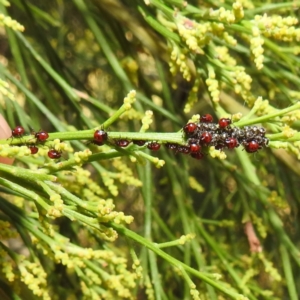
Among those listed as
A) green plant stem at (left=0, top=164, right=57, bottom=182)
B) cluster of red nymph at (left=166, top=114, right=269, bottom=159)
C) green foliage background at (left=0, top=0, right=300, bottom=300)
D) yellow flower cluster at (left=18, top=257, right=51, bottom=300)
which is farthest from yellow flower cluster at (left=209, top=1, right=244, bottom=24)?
yellow flower cluster at (left=18, top=257, right=51, bottom=300)

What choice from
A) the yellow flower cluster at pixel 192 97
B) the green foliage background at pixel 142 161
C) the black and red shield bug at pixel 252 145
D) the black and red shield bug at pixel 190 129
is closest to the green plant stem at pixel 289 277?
the green foliage background at pixel 142 161

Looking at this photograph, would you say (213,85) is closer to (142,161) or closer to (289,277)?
(142,161)

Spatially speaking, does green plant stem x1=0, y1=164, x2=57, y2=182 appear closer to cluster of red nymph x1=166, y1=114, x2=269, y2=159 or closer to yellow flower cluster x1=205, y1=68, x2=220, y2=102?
cluster of red nymph x1=166, y1=114, x2=269, y2=159

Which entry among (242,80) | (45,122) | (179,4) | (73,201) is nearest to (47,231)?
(73,201)

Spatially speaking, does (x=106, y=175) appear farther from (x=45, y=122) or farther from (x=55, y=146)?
(x=45, y=122)

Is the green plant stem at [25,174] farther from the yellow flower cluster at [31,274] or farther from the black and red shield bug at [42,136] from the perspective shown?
the yellow flower cluster at [31,274]

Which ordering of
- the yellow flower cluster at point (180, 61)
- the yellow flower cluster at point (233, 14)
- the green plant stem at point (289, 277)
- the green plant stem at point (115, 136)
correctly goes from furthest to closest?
the green plant stem at point (289, 277) < the yellow flower cluster at point (180, 61) < the yellow flower cluster at point (233, 14) < the green plant stem at point (115, 136)

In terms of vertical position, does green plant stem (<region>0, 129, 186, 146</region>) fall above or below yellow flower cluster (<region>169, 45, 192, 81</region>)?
below

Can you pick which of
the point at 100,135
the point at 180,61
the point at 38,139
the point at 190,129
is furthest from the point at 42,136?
the point at 180,61

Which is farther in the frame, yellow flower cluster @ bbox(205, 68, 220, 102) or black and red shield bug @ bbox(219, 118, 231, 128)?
yellow flower cluster @ bbox(205, 68, 220, 102)

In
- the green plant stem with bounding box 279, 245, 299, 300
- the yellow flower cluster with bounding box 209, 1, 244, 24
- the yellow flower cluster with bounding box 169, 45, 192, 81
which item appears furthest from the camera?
the green plant stem with bounding box 279, 245, 299, 300

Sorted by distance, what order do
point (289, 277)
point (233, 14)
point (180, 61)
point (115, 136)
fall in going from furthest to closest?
point (289, 277), point (180, 61), point (233, 14), point (115, 136)
